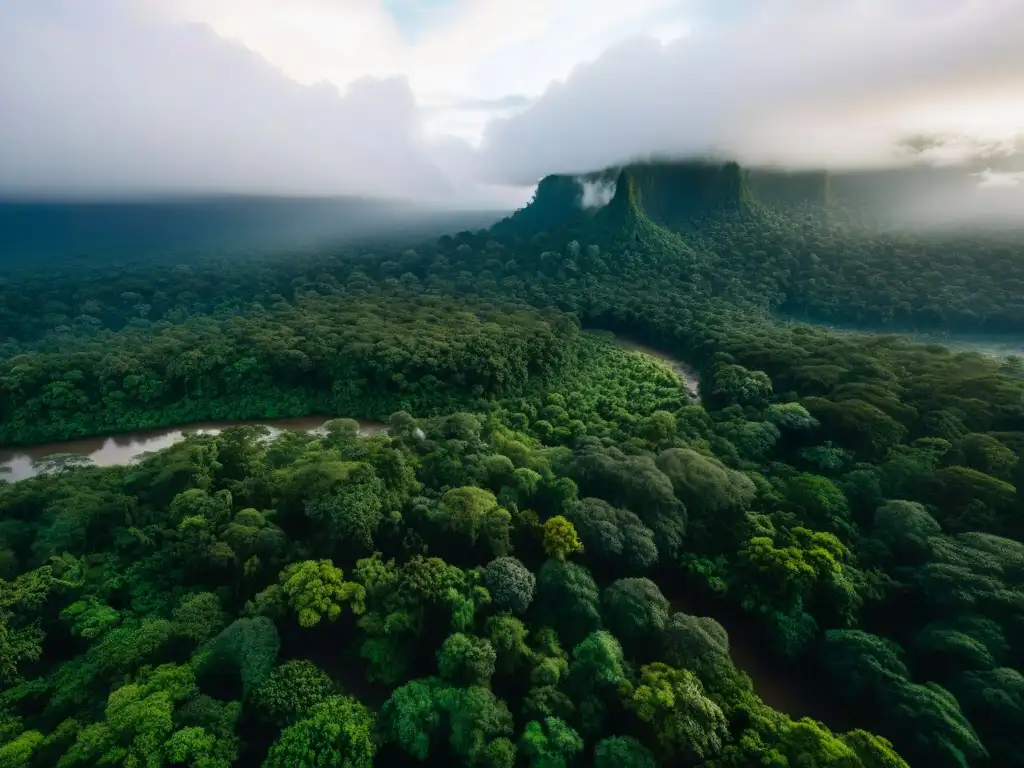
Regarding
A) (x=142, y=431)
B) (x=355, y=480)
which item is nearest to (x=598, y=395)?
(x=355, y=480)

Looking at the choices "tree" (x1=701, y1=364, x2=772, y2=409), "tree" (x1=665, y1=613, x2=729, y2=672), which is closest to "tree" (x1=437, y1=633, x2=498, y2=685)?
"tree" (x1=665, y1=613, x2=729, y2=672)

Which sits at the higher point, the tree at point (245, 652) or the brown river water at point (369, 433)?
the tree at point (245, 652)

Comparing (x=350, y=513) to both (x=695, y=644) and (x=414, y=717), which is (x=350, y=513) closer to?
(x=414, y=717)

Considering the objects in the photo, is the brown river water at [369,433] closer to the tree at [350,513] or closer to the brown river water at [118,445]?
the brown river water at [118,445]

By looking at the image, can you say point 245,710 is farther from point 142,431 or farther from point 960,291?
point 960,291

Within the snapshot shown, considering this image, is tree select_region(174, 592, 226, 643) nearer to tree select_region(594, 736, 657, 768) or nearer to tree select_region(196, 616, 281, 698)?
tree select_region(196, 616, 281, 698)

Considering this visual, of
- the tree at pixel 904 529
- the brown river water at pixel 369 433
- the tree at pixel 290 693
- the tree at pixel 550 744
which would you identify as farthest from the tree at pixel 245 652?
the tree at pixel 904 529
